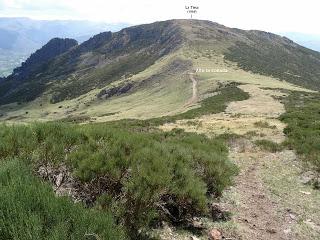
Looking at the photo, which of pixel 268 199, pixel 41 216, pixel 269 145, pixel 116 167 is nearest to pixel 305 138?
pixel 269 145

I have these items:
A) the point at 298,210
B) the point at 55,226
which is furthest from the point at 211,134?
the point at 55,226

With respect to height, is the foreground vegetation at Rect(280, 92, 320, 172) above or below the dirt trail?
above

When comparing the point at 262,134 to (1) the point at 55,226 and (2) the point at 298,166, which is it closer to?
(2) the point at 298,166

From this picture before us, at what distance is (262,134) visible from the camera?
27938 millimetres

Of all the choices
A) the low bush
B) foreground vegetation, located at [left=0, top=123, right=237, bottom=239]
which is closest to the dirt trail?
the low bush

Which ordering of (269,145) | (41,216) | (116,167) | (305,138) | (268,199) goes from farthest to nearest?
1. (305,138)
2. (269,145)
3. (268,199)
4. (116,167)
5. (41,216)

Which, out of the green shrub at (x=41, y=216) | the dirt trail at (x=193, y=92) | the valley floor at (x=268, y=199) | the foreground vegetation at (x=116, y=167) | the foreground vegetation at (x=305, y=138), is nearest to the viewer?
the green shrub at (x=41, y=216)

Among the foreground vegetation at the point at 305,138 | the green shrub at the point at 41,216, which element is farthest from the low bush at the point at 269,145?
the green shrub at the point at 41,216

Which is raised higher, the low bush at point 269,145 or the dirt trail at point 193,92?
the low bush at point 269,145

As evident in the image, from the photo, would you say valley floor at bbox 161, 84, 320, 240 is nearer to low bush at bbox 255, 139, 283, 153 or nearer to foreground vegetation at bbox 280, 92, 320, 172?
low bush at bbox 255, 139, 283, 153

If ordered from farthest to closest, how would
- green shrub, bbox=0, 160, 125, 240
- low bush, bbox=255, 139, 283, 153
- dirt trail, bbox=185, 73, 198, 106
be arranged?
dirt trail, bbox=185, 73, 198, 106 < low bush, bbox=255, 139, 283, 153 < green shrub, bbox=0, 160, 125, 240

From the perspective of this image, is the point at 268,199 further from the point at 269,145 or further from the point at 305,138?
the point at 305,138

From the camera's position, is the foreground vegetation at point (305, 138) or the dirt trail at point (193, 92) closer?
the foreground vegetation at point (305, 138)

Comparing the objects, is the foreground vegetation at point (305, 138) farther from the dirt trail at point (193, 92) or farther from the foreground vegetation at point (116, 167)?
the dirt trail at point (193, 92)
